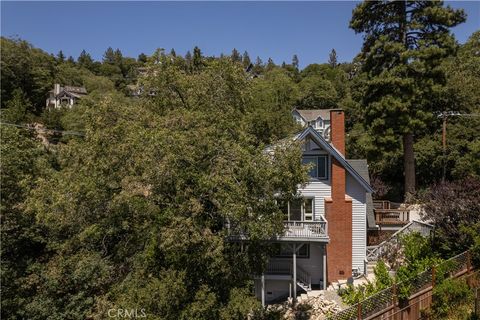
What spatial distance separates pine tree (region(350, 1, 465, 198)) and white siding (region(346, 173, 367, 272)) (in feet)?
34.7

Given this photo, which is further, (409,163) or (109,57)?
(109,57)

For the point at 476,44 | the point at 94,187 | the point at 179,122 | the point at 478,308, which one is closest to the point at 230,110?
the point at 179,122

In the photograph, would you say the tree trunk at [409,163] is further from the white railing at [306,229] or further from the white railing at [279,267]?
the white railing at [279,267]

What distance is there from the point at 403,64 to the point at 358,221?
14719 millimetres

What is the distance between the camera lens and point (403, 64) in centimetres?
2761

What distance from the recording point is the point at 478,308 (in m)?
12.3

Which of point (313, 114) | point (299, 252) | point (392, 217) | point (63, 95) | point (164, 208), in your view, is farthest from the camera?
point (63, 95)

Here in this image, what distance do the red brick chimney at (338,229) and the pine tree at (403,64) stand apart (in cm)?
1133

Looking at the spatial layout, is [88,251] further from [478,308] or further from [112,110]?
[478,308]

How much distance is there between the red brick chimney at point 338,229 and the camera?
62.3 feet

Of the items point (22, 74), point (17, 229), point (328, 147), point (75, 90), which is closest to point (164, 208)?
point (17, 229)

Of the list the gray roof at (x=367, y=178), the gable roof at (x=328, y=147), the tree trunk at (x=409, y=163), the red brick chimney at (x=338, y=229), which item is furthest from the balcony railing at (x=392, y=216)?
the gable roof at (x=328, y=147)

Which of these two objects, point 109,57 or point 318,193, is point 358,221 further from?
point 109,57

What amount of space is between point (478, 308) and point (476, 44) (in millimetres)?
47178
